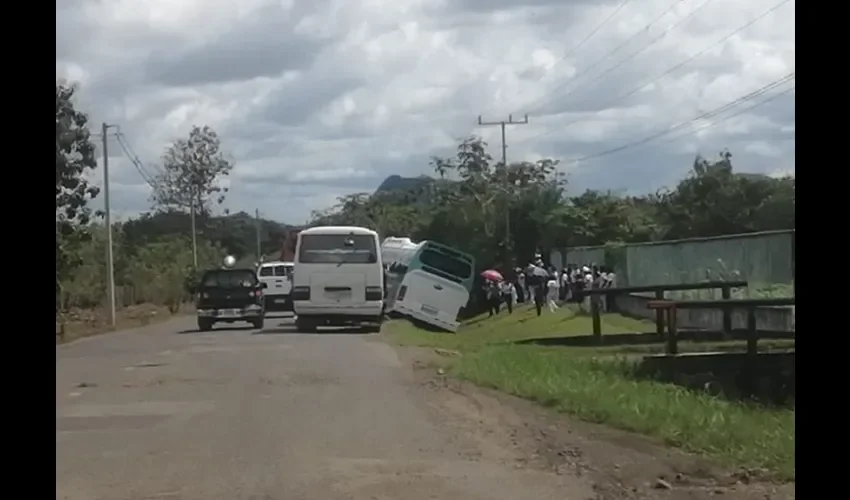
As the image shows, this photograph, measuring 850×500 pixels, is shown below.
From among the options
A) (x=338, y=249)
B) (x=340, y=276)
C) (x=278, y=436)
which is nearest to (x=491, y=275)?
(x=338, y=249)

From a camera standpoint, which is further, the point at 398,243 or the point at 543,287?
the point at 398,243

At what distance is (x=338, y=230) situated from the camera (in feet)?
74.7

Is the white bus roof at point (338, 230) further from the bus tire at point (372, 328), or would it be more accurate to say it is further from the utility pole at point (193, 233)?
the bus tire at point (372, 328)

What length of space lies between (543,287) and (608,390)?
4.52 meters

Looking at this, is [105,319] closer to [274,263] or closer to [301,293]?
[274,263]

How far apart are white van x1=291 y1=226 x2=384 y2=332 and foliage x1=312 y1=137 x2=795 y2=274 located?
6.94ft

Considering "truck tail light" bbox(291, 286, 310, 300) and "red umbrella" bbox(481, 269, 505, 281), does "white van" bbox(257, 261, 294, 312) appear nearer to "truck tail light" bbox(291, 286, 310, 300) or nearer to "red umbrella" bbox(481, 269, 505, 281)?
"truck tail light" bbox(291, 286, 310, 300)

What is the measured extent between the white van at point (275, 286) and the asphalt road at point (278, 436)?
8.54 meters

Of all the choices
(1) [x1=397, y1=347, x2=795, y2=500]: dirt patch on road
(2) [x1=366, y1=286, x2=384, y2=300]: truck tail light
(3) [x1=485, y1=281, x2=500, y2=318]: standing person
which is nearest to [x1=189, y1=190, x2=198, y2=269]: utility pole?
(2) [x1=366, y1=286, x2=384, y2=300]: truck tail light

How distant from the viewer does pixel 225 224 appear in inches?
938

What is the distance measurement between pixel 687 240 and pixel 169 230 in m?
13.5
